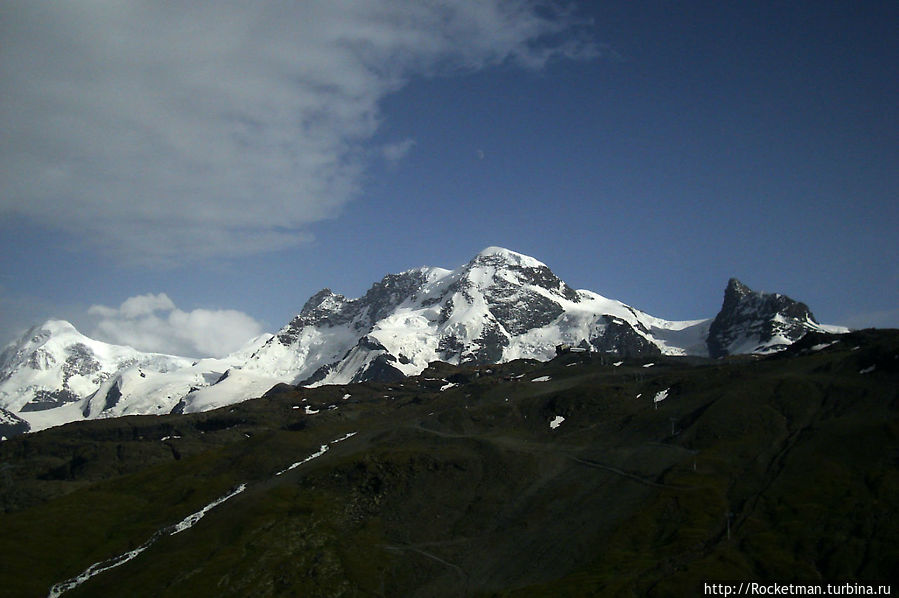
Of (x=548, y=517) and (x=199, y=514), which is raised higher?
(x=548, y=517)

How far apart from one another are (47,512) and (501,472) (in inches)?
4451

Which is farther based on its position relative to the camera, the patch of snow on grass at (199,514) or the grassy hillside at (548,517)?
the patch of snow on grass at (199,514)

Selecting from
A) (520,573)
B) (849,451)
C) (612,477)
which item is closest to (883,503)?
(849,451)

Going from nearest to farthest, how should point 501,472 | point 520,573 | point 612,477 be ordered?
point 520,573
point 612,477
point 501,472

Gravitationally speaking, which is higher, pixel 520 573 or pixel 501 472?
pixel 501 472

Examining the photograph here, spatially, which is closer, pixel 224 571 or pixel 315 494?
pixel 224 571

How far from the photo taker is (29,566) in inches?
6156

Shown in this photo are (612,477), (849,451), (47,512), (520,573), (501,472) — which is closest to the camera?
(520,573)

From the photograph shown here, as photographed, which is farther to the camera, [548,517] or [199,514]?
[199,514]

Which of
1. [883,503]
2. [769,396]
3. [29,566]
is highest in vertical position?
[769,396]

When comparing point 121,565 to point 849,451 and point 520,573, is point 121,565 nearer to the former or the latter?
point 520,573

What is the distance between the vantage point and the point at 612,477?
165500 mm

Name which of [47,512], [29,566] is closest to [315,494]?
[29,566]

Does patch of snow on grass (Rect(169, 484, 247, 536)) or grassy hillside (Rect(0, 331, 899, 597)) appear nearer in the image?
grassy hillside (Rect(0, 331, 899, 597))
